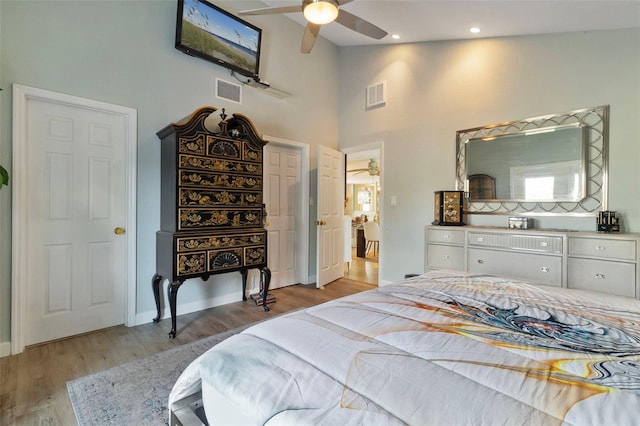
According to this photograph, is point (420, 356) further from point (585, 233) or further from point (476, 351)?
point (585, 233)

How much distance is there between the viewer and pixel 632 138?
2.67 meters

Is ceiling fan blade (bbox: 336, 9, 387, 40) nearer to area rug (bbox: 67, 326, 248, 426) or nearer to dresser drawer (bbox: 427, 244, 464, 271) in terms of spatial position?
dresser drawer (bbox: 427, 244, 464, 271)

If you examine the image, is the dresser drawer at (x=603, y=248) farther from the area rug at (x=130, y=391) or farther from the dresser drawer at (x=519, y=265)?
the area rug at (x=130, y=391)

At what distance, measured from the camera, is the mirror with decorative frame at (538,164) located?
2865 mm

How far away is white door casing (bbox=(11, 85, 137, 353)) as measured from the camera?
7.54 ft

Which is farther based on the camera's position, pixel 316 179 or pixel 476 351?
pixel 316 179

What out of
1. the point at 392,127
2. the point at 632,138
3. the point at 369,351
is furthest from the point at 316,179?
the point at 369,351

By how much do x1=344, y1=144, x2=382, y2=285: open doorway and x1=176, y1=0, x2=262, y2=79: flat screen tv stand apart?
6.64 ft

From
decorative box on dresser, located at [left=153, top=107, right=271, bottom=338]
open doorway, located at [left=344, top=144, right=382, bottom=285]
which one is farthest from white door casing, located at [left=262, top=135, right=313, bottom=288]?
decorative box on dresser, located at [left=153, top=107, right=271, bottom=338]

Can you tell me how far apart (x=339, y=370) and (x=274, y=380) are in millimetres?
174

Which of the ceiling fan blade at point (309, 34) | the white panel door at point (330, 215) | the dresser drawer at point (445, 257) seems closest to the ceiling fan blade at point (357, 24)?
the ceiling fan blade at point (309, 34)

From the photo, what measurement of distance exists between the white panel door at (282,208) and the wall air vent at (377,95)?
1.33m

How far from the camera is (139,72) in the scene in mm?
2828

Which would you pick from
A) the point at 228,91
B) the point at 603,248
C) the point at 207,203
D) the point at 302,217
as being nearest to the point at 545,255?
the point at 603,248
